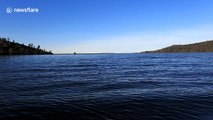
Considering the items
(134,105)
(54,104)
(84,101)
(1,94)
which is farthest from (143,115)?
(1,94)

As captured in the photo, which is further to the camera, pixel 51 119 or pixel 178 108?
pixel 178 108

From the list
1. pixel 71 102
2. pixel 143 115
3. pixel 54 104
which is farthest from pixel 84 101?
pixel 143 115

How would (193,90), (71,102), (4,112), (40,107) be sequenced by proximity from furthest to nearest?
(193,90) → (71,102) → (40,107) → (4,112)

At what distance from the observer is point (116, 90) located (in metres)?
27.6

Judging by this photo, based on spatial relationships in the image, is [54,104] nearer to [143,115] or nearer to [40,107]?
[40,107]

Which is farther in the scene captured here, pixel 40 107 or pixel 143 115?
pixel 40 107

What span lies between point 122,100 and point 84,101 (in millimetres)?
3365

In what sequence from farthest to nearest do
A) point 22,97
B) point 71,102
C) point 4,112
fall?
1. point 22,97
2. point 71,102
3. point 4,112

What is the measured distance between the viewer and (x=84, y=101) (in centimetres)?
2192

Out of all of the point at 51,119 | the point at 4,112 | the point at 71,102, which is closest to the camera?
the point at 51,119

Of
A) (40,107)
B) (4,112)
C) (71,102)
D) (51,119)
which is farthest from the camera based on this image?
(71,102)

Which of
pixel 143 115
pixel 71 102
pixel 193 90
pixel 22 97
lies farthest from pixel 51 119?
pixel 193 90

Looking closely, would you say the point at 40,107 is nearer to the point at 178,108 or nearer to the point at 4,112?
the point at 4,112

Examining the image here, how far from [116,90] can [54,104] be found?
343 inches
